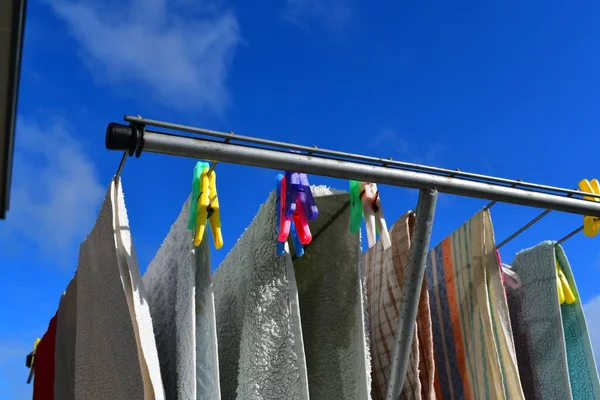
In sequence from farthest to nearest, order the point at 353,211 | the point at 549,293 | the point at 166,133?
the point at 549,293 < the point at 353,211 < the point at 166,133

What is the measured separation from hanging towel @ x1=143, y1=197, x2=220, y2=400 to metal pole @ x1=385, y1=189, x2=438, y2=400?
19 centimetres

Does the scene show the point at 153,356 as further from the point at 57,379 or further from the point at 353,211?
the point at 57,379

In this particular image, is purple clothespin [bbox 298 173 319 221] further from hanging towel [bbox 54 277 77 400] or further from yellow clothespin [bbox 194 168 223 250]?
hanging towel [bbox 54 277 77 400]

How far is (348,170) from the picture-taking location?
70cm

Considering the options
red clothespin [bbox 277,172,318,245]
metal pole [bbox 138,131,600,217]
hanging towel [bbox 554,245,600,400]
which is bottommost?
hanging towel [bbox 554,245,600,400]

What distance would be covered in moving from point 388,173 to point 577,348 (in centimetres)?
43

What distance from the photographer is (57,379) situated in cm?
101

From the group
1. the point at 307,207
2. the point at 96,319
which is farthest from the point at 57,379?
the point at 307,207

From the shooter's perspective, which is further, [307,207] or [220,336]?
[220,336]

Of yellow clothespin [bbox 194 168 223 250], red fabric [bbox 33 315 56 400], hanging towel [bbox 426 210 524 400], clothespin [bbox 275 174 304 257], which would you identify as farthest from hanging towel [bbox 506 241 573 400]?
red fabric [bbox 33 315 56 400]

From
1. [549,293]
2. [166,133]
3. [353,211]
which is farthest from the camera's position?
[549,293]

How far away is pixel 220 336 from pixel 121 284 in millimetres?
164

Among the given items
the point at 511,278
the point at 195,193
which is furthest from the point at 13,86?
the point at 511,278

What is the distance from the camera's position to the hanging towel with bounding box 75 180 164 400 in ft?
2.18
